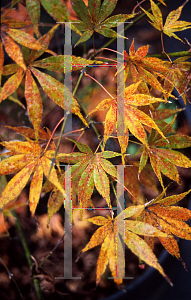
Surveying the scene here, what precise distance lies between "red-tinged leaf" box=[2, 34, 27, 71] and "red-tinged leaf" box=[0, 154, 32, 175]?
0.15m

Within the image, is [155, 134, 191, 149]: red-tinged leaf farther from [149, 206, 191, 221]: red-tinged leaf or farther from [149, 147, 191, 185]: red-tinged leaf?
[149, 206, 191, 221]: red-tinged leaf

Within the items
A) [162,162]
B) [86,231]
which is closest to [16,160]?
[162,162]

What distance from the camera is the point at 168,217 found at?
37 centimetres

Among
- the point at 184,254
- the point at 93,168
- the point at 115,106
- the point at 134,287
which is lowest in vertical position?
the point at 134,287

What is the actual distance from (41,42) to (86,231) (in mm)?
564

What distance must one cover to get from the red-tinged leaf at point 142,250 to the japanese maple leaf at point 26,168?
0.55 feet

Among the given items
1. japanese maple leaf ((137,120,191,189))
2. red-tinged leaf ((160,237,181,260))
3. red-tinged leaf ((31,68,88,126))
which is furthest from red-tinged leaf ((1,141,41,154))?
red-tinged leaf ((160,237,181,260))

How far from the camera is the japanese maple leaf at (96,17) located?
0.30m

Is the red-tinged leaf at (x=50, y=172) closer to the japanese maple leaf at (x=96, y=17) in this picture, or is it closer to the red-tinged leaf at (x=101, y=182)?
the red-tinged leaf at (x=101, y=182)

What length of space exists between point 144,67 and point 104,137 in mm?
158

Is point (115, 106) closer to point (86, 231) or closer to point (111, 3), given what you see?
point (111, 3)

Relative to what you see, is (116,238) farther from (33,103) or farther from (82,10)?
(82,10)

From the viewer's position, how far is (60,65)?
0.29m

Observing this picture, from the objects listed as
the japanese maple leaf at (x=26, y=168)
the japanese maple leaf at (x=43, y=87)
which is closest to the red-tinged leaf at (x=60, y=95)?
the japanese maple leaf at (x=43, y=87)
